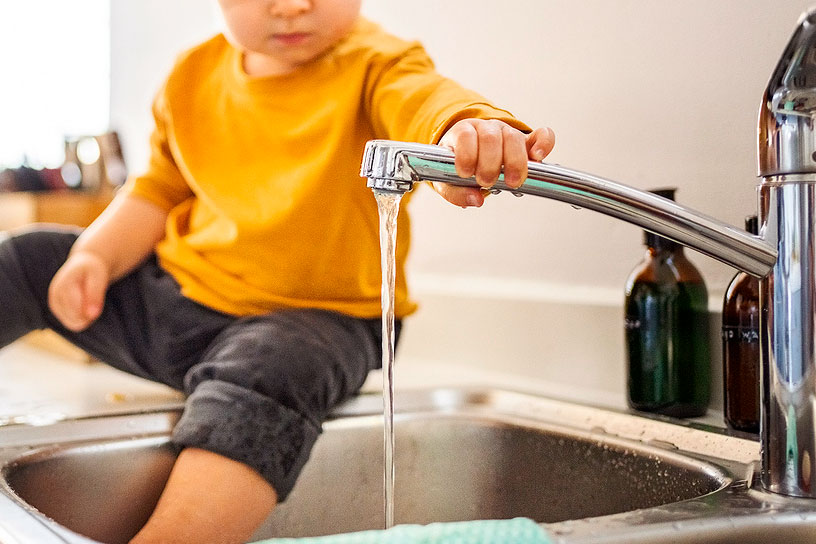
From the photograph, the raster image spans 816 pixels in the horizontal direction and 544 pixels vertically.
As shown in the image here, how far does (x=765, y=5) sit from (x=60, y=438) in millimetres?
693

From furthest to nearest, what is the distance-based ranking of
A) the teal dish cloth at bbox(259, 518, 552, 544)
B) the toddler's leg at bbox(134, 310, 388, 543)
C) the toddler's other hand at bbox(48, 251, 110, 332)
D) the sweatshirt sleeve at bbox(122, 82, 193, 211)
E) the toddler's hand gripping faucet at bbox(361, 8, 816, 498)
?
the sweatshirt sleeve at bbox(122, 82, 193, 211) → the toddler's other hand at bbox(48, 251, 110, 332) → the toddler's leg at bbox(134, 310, 388, 543) → the toddler's hand gripping faucet at bbox(361, 8, 816, 498) → the teal dish cloth at bbox(259, 518, 552, 544)

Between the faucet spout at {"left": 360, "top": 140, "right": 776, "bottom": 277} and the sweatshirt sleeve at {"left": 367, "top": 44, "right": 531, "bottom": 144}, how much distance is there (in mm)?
60

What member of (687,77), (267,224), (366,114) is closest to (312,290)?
(267,224)

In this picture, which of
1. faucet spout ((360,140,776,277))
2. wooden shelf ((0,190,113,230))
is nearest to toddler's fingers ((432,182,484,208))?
faucet spout ((360,140,776,277))

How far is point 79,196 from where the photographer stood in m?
1.92

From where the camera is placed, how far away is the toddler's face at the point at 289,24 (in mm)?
839

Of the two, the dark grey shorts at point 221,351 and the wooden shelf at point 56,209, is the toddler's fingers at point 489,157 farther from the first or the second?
the wooden shelf at point 56,209

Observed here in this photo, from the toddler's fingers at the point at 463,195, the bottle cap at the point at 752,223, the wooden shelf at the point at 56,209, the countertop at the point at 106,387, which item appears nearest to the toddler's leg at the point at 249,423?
the countertop at the point at 106,387

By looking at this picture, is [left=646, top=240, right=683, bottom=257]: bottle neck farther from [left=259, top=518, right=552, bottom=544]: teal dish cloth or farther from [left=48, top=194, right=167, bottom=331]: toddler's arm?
[left=48, top=194, right=167, bottom=331]: toddler's arm

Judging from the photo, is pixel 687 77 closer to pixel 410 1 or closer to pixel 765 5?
pixel 765 5

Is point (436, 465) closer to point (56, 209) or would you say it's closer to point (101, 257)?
point (101, 257)

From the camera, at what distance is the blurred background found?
792 mm

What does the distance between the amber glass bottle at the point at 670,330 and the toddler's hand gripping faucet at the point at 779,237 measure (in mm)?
219

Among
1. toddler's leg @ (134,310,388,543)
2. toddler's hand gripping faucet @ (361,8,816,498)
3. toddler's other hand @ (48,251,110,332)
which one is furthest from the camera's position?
toddler's other hand @ (48,251,110,332)
